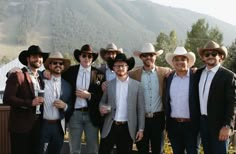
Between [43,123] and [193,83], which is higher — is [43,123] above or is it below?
below

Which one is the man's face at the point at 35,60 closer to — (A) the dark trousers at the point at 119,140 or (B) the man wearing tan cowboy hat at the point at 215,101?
(A) the dark trousers at the point at 119,140

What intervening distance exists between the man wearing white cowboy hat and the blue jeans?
121 cm

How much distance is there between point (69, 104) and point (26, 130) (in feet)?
2.65

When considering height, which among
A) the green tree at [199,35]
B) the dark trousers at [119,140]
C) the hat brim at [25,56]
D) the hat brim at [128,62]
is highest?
the green tree at [199,35]

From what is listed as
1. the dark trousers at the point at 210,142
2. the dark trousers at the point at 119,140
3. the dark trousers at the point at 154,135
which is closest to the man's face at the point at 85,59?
the dark trousers at the point at 119,140

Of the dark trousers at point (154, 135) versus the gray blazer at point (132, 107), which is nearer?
the gray blazer at point (132, 107)

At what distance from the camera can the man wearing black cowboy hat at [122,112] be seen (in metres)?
6.00

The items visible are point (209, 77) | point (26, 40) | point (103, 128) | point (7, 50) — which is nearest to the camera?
point (209, 77)

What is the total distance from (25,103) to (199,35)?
1807 inches

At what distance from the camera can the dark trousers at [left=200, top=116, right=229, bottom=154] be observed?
562 centimetres

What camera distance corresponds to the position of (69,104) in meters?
6.32

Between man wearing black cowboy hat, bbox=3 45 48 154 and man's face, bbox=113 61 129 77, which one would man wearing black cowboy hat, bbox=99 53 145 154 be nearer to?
man's face, bbox=113 61 129 77

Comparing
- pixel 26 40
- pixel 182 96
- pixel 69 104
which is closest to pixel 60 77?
pixel 69 104

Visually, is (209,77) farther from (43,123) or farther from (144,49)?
(43,123)
